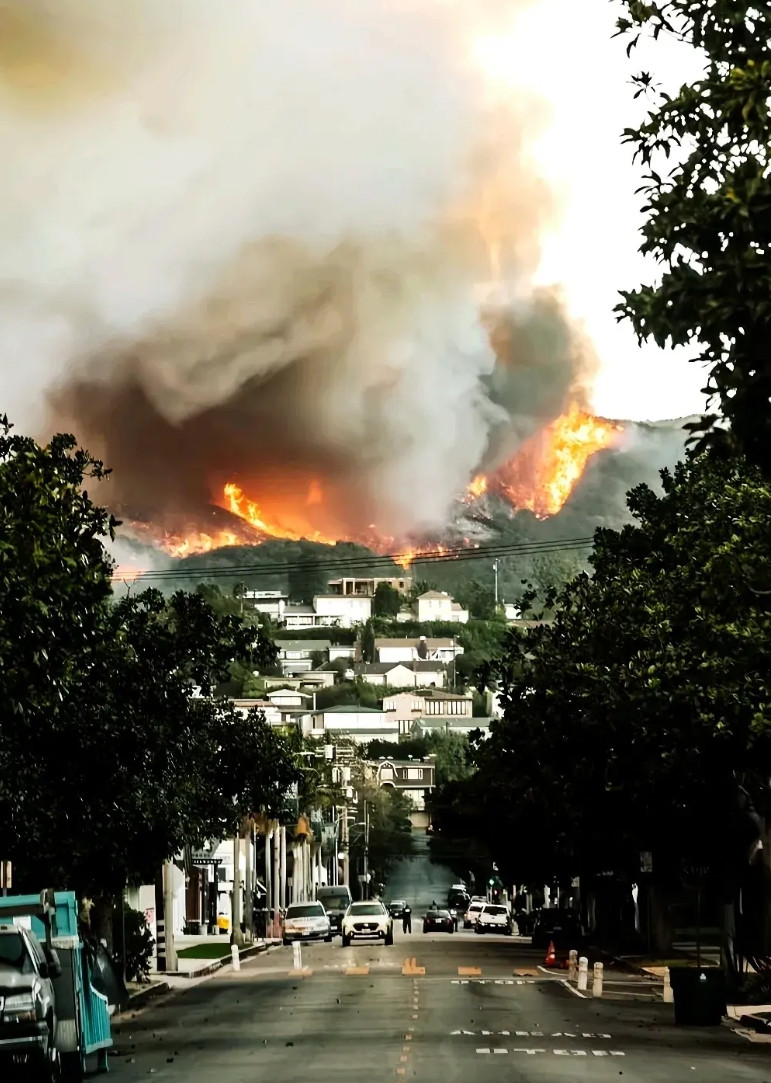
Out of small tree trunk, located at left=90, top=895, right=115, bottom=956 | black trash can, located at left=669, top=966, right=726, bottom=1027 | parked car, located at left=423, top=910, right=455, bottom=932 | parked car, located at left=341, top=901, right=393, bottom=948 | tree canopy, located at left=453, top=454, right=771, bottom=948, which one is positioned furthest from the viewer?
parked car, located at left=423, top=910, right=455, bottom=932

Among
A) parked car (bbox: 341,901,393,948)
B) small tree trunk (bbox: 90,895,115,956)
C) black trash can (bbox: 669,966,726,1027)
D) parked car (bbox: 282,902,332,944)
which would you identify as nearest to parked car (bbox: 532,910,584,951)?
parked car (bbox: 341,901,393,948)

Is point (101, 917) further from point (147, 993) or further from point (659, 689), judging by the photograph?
point (659, 689)

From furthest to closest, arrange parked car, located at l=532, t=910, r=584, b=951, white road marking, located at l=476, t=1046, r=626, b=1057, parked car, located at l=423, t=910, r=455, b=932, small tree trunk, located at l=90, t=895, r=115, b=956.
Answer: parked car, located at l=423, t=910, r=455, b=932 → parked car, located at l=532, t=910, r=584, b=951 → small tree trunk, located at l=90, t=895, r=115, b=956 → white road marking, located at l=476, t=1046, r=626, b=1057

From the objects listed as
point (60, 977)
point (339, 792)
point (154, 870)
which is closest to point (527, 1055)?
point (60, 977)

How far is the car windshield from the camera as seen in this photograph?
2211cm

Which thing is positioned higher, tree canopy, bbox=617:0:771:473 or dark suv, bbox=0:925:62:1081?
tree canopy, bbox=617:0:771:473

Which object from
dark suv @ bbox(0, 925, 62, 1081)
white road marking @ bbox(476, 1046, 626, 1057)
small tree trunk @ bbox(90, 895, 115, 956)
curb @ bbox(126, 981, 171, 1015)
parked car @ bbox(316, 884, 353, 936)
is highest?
parked car @ bbox(316, 884, 353, 936)

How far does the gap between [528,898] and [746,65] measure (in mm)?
164905

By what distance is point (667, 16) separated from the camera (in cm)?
1766

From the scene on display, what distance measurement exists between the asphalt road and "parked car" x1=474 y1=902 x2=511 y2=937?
6088 cm

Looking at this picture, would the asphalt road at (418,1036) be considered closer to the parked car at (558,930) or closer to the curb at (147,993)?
the curb at (147,993)

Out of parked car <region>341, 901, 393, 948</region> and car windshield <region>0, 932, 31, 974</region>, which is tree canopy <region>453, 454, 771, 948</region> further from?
parked car <region>341, 901, 393, 948</region>

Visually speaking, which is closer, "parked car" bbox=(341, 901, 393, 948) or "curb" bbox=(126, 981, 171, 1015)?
"curb" bbox=(126, 981, 171, 1015)

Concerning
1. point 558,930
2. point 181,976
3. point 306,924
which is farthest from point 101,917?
point 306,924
